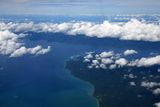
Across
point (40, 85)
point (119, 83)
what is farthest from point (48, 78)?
point (119, 83)

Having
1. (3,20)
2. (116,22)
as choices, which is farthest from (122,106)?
(116,22)

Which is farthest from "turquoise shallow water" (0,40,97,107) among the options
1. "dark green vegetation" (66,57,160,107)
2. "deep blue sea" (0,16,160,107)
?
"dark green vegetation" (66,57,160,107)

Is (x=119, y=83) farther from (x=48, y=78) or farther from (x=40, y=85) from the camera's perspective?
(x=40, y=85)

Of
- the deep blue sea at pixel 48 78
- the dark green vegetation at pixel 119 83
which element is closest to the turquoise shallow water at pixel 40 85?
the deep blue sea at pixel 48 78

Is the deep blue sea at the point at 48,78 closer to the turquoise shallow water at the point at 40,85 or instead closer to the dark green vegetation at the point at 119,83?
the turquoise shallow water at the point at 40,85

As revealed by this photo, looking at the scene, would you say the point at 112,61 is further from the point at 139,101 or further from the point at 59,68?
the point at 139,101

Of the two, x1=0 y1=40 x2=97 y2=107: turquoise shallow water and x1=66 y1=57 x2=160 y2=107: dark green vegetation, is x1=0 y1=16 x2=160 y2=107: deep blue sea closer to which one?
x1=0 y1=40 x2=97 y2=107: turquoise shallow water
